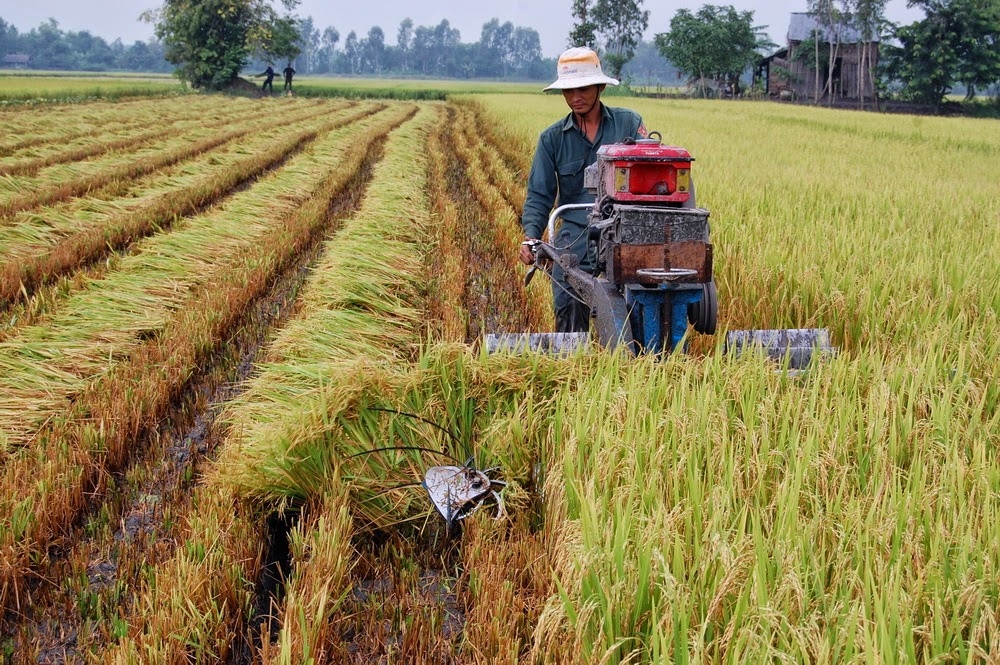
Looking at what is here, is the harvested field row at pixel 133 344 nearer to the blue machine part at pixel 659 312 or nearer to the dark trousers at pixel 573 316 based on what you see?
the dark trousers at pixel 573 316

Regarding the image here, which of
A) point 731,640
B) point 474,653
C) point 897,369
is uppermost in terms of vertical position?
point 897,369

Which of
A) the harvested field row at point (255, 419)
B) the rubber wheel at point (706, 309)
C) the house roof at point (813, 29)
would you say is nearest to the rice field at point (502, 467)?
the harvested field row at point (255, 419)

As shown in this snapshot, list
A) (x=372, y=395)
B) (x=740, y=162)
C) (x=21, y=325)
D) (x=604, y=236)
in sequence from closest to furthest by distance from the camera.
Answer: (x=372, y=395) → (x=604, y=236) → (x=21, y=325) → (x=740, y=162)

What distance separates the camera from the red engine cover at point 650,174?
8.17 ft

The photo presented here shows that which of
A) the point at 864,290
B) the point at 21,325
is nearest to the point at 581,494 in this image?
the point at 864,290

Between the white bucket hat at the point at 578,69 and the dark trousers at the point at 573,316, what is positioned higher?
the white bucket hat at the point at 578,69

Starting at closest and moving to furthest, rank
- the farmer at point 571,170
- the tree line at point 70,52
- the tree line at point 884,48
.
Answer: the farmer at point 571,170
the tree line at point 884,48
the tree line at point 70,52

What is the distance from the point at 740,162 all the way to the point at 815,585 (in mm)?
7163

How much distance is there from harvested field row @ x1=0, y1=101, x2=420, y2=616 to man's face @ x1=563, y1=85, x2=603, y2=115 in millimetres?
2070

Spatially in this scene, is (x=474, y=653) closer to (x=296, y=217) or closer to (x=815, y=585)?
(x=815, y=585)

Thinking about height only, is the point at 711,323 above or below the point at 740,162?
below

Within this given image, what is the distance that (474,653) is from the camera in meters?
1.77

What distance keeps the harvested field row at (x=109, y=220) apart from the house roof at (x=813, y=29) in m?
33.4

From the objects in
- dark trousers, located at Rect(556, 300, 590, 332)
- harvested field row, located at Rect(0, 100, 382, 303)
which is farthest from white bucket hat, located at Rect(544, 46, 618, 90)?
harvested field row, located at Rect(0, 100, 382, 303)
